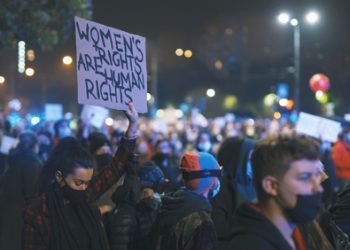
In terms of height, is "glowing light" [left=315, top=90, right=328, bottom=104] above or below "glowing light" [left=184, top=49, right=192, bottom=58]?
below

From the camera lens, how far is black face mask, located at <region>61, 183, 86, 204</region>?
173 inches

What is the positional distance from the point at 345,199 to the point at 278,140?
5.90 feet

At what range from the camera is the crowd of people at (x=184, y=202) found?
2.82 metres

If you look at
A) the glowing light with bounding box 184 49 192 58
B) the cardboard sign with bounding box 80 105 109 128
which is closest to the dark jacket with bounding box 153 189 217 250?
the cardboard sign with bounding box 80 105 109 128

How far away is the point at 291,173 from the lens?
9.21ft

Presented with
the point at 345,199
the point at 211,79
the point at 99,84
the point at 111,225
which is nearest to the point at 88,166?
the point at 111,225

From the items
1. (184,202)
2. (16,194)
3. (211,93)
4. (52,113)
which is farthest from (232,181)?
Answer: (211,93)

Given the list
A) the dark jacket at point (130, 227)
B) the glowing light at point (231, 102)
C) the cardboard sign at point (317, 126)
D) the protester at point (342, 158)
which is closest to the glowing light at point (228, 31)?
the glowing light at point (231, 102)

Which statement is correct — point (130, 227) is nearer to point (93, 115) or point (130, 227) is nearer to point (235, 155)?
point (235, 155)

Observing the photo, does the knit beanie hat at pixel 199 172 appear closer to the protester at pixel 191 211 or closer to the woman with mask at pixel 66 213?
the protester at pixel 191 211

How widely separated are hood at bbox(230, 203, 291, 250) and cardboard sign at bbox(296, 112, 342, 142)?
975 cm

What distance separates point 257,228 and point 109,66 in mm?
3158

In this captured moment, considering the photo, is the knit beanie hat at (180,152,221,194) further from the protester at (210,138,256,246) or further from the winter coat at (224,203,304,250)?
the winter coat at (224,203,304,250)

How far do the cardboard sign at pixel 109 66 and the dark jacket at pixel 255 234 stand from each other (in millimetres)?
2729
